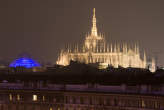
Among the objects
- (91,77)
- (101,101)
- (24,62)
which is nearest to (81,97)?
(101,101)

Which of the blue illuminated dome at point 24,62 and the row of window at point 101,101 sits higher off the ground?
the blue illuminated dome at point 24,62

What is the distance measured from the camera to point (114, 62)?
144875mm

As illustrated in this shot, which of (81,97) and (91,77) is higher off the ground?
(91,77)

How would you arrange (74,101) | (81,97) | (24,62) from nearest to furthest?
(81,97) → (74,101) → (24,62)

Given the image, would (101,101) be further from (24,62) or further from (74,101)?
(24,62)

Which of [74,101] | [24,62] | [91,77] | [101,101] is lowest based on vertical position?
[74,101]

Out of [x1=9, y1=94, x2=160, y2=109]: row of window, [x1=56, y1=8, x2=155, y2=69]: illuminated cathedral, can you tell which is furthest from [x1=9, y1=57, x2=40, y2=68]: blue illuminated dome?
[x1=9, y1=94, x2=160, y2=109]: row of window

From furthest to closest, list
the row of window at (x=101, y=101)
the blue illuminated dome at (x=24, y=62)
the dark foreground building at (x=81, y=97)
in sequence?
the blue illuminated dome at (x=24, y=62)
the dark foreground building at (x=81, y=97)
the row of window at (x=101, y=101)

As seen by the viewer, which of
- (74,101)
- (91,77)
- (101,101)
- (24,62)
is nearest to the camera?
(101,101)

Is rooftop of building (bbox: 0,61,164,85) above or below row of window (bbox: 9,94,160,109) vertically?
above

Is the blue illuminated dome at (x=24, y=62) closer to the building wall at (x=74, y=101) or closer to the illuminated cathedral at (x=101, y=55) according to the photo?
the illuminated cathedral at (x=101, y=55)

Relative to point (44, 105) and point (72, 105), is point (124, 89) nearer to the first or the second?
point (72, 105)

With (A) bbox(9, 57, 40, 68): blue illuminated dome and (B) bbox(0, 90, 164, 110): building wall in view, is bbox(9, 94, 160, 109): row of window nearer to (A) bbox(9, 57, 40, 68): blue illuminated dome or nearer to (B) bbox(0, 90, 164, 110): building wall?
(B) bbox(0, 90, 164, 110): building wall

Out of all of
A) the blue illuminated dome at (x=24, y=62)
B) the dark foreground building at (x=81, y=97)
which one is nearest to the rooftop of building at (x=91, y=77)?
the dark foreground building at (x=81, y=97)
